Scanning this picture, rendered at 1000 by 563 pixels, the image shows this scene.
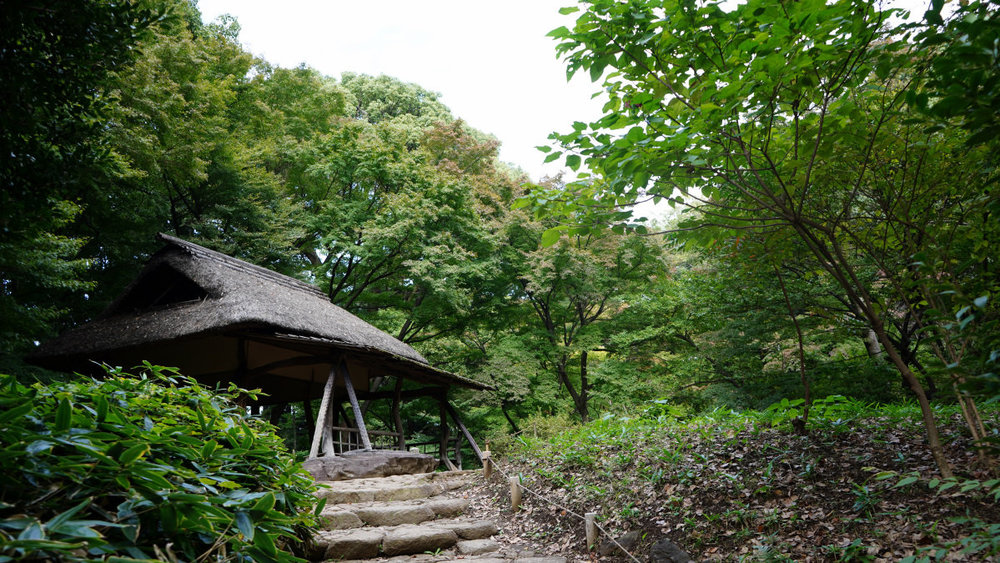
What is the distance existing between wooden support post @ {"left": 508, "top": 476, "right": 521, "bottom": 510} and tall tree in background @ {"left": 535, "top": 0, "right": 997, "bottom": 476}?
9.78 ft

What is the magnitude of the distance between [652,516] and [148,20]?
5.09 m

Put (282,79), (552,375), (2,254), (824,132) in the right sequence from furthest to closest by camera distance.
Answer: (282,79) → (552,375) → (2,254) → (824,132)

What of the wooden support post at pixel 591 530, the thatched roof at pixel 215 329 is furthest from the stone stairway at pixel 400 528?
the thatched roof at pixel 215 329

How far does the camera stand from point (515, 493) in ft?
15.6

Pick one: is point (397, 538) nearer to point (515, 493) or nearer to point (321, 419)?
point (515, 493)

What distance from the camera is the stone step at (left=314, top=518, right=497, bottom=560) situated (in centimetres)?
352

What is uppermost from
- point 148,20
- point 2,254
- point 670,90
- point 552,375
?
point 148,20

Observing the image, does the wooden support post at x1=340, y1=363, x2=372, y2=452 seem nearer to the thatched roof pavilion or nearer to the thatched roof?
the thatched roof pavilion

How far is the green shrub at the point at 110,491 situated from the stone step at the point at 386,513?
2786 millimetres

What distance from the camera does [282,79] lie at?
1570 centimetres

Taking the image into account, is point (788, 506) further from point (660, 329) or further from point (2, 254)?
point (660, 329)

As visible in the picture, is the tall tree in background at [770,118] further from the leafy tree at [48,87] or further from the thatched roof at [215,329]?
the thatched roof at [215,329]

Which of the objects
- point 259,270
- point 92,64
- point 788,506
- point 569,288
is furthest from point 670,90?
point 569,288

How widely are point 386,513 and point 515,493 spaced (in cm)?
123
